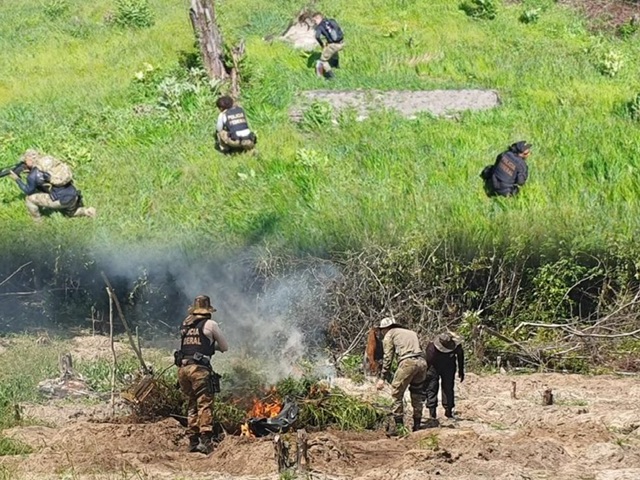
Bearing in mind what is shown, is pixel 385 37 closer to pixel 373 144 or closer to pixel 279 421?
pixel 373 144

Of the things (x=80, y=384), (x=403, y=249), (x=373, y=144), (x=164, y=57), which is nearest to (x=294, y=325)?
(x=403, y=249)

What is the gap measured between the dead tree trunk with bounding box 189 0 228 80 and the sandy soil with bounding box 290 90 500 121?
1.77 meters

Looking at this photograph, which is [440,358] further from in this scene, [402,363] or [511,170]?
[511,170]

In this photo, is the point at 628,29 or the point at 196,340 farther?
the point at 628,29

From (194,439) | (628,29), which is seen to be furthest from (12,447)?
(628,29)

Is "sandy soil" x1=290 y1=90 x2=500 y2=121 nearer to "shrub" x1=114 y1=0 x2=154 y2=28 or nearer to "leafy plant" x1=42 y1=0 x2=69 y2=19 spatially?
"shrub" x1=114 y1=0 x2=154 y2=28

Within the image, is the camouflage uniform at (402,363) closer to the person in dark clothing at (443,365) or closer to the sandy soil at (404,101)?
the person in dark clothing at (443,365)

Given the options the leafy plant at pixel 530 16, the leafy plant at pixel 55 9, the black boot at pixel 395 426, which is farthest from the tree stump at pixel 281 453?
the leafy plant at pixel 55 9

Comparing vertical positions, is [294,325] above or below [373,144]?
below

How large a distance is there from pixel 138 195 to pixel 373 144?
397 centimetres

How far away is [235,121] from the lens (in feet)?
51.1

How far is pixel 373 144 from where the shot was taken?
52.6 feet

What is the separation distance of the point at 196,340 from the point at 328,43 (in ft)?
36.0

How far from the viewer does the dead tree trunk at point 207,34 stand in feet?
58.5
